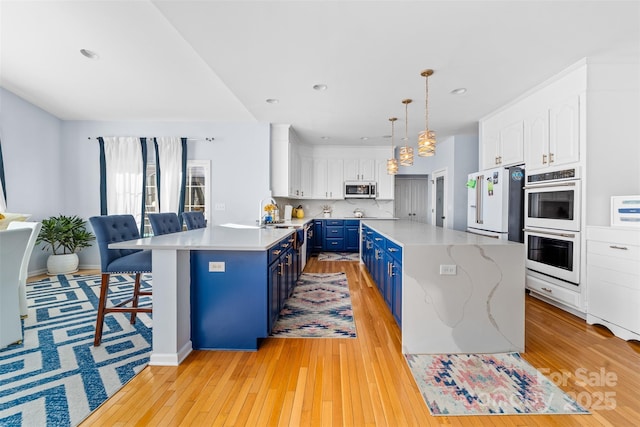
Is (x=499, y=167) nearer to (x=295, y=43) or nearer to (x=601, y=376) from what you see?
(x=601, y=376)

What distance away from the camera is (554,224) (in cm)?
312

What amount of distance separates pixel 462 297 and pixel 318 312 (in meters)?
1.45

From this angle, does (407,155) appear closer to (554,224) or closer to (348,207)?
(554,224)

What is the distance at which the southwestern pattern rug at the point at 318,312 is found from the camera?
8.38ft

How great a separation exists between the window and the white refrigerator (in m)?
4.57

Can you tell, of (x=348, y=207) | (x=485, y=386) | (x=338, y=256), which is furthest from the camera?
(x=348, y=207)

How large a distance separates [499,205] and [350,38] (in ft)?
9.70

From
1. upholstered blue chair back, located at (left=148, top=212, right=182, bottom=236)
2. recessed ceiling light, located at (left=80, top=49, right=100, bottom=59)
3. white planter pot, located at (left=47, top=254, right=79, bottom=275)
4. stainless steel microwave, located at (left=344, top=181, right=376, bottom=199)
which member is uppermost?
recessed ceiling light, located at (left=80, top=49, right=100, bottom=59)

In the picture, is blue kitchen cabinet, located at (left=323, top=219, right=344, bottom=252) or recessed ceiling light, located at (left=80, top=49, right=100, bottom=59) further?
blue kitchen cabinet, located at (left=323, top=219, right=344, bottom=252)

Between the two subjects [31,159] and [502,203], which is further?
[31,159]

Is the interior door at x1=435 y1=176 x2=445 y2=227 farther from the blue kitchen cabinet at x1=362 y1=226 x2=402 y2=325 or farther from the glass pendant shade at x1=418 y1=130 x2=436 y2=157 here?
the glass pendant shade at x1=418 y1=130 x2=436 y2=157

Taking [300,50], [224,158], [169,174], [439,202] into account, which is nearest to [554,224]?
[300,50]

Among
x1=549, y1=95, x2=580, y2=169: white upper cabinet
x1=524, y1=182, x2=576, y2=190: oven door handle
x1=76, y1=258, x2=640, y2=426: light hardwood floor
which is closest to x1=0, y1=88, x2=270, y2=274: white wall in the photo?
x1=76, y1=258, x2=640, y2=426: light hardwood floor

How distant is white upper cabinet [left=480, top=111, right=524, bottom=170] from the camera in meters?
3.75
